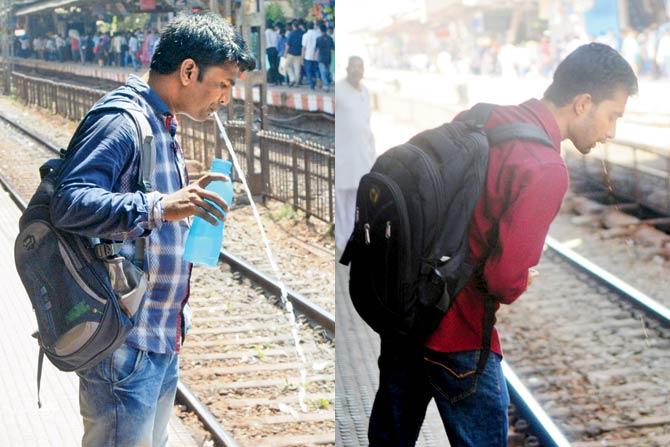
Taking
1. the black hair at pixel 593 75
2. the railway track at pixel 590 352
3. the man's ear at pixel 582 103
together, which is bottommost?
the railway track at pixel 590 352

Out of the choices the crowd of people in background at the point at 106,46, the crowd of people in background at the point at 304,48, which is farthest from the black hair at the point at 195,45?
the crowd of people in background at the point at 304,48

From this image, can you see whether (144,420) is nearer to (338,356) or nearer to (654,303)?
(338,356)

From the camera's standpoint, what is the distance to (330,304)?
5.82m

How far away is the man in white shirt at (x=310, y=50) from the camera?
5152 millimetres

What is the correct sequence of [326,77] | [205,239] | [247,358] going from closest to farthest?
[205,239]
[247,358]
[326,77]

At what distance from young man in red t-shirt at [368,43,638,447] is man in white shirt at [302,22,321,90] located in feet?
8.74

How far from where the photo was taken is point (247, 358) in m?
4.94

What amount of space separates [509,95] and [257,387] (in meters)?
2.27

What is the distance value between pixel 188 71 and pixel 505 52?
92 cm

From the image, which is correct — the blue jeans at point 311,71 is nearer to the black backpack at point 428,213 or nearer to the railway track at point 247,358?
the railway track at point 247,358

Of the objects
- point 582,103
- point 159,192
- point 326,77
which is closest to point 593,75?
point 582,103

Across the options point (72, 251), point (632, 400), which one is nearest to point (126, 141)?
point (72, 251)

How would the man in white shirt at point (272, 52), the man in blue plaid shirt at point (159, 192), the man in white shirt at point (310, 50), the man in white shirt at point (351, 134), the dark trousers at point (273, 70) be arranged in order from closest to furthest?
the man in blue plaid shirt at point (159, 192), the man in white shirt at point (351, 134), the man in white shirt at point (310, 50), the man in white shirt at point (272, 52), the dark trousers at point (273, 70)

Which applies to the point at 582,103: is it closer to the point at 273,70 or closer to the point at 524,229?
the point at 524,229
